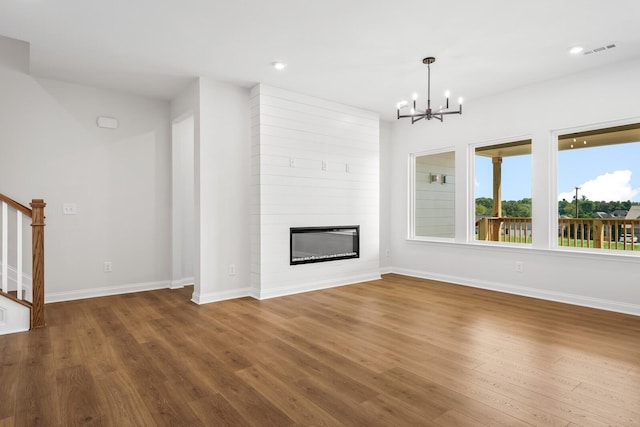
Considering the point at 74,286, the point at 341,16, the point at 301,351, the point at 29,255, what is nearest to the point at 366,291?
the point at 301,351

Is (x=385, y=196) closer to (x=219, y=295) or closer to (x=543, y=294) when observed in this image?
(x=543, y=294)

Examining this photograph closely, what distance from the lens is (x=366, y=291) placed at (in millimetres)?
5223

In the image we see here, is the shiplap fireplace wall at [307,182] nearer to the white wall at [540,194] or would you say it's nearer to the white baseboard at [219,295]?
the white baseboard at [219,295]

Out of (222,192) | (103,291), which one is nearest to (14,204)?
(103,291)

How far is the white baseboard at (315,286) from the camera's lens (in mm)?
4828

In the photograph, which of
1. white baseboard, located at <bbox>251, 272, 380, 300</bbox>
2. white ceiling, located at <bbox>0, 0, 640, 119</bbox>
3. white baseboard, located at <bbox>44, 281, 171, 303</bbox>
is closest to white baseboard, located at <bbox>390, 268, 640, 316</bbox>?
white baseboard, located at <bbox>251, 272, 380, 300</bbox>

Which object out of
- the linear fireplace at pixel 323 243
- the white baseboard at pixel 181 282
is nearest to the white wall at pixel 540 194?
the linear fireplace at pixel 323 243

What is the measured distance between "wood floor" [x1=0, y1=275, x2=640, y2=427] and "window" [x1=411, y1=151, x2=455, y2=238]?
2.01m

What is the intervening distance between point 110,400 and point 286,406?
3.50ft

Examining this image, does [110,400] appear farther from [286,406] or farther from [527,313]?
[527,313]

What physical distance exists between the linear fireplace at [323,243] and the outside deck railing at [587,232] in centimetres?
217

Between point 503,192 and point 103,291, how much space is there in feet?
19.1

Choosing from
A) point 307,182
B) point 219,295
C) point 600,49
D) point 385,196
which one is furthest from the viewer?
point 385,196

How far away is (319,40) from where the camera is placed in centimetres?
358
